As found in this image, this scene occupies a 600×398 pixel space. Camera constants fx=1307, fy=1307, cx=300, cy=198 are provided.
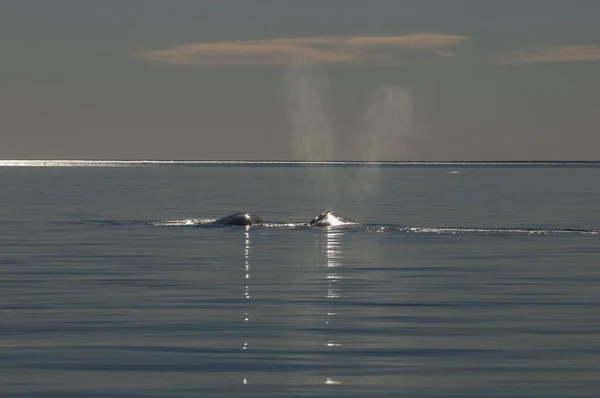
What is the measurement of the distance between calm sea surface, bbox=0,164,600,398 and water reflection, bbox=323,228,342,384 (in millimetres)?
106

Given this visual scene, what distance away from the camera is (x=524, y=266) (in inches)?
1638

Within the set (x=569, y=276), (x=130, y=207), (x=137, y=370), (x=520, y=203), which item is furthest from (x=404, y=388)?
(x=520, y=203)

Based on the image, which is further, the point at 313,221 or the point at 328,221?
the point at 313,221

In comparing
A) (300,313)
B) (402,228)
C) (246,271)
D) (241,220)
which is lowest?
(300,313)

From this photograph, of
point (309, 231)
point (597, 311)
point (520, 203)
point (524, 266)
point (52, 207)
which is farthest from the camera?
point (520, 203)

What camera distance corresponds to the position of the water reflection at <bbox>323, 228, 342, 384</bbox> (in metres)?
25.4

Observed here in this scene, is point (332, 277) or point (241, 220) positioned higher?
point (241, 220)

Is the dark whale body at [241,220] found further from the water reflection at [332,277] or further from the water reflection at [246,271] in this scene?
the water reflection at [332,277]

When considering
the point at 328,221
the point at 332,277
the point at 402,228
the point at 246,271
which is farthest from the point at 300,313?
the point at 328,221

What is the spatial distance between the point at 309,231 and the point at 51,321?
33592mm

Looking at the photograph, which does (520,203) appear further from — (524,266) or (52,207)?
(524,266)

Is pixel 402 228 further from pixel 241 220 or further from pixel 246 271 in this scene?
pixel 246 271

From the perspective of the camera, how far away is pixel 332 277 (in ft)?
127

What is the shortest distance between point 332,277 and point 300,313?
9.05m
